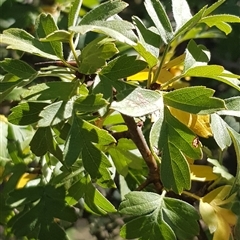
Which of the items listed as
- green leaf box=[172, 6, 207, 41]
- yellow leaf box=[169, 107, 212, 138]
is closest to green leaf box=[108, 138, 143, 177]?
yellow leaf box=[169, 107, 212, 138]

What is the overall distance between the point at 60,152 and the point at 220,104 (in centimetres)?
21

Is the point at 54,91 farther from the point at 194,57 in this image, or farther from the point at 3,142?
the point at 3,142

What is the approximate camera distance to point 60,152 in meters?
0.74

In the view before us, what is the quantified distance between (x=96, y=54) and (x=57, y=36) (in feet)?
0.16

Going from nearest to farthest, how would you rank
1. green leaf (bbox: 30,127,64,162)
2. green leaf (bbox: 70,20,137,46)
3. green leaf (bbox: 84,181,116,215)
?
green leaf (bbox: 70,20,137,46)
green leaf (bbox: 30,127,64,162)
green leaf (bbox: 84,181,116,215)

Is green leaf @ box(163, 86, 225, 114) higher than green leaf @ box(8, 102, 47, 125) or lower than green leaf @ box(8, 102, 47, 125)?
lower

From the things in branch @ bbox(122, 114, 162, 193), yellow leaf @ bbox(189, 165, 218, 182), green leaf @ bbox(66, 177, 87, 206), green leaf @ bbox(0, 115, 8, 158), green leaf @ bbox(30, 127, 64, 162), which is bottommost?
yellow leaf @ bbox(189, 165, 218, 182)

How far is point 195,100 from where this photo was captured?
2.21ft

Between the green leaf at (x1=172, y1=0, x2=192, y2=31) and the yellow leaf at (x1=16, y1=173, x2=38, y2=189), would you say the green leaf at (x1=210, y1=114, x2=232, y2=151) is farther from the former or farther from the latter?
the yellow leaf at (x1=16, y1=173, x2=38, y2=189)

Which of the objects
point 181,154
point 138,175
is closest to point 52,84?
point 181,154

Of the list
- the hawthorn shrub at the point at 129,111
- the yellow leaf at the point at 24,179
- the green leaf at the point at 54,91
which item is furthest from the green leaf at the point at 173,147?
the yellow leaf at the point at 24,179

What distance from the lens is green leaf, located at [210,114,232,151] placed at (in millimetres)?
713

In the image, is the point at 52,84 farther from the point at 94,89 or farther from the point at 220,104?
the point at 220,104

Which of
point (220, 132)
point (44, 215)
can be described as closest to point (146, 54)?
point (220, 132)
